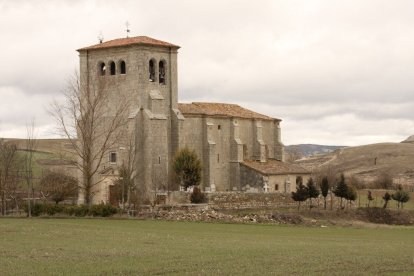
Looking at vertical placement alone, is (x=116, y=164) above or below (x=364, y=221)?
above

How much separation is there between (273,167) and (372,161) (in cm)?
8878

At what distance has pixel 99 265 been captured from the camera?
23.8 m

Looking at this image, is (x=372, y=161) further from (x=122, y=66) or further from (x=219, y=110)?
(x=122, y=66)

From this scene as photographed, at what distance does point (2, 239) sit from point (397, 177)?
385ft

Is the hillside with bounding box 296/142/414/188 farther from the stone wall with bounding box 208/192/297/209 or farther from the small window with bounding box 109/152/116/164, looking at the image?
the small window with bounding box 109/152/116/164

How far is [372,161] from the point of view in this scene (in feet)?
558

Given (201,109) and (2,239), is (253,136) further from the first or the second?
(2,239)

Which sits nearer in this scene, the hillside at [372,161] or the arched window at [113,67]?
the arched window at [113,67]

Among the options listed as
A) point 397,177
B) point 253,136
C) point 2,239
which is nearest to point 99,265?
point 2,239

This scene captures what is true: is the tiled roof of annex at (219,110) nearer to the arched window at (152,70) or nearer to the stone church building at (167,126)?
the stone church building at (167,126)

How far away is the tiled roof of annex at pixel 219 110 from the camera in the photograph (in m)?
80.6

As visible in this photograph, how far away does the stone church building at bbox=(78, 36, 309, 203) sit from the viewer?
74562 mm

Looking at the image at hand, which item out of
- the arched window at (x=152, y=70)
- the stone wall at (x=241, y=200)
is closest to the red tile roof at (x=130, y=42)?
the arched window at (x=152, y=70)

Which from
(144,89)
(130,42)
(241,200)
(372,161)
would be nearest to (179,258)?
(241,200)
